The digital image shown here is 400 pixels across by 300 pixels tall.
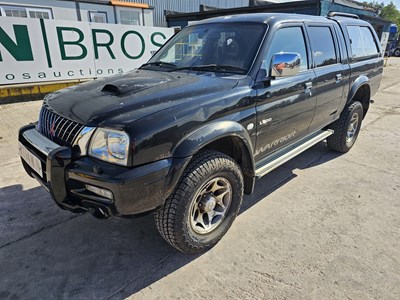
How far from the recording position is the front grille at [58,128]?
6.98ft

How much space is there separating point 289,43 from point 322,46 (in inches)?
30.6

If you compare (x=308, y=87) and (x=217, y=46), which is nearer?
(x=217, y=46)

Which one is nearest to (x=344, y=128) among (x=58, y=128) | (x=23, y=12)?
(x=58, y=128)

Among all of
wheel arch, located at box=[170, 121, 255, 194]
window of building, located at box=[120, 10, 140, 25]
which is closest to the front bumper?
wheel arch, located at box=[170, 121, 255, 194]

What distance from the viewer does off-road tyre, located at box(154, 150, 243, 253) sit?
2182 millimetres

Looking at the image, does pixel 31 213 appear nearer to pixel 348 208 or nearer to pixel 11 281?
pixel 11 281

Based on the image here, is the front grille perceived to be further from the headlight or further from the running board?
the running board

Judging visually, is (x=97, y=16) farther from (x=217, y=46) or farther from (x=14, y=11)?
(x=217, y=46)

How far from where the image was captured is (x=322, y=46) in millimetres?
3650

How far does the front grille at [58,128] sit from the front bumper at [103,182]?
0.28 feet

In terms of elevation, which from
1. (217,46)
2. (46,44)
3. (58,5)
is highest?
(58,5)

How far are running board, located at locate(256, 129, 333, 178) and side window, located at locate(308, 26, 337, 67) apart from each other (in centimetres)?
94

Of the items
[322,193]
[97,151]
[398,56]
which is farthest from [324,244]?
[398,56]

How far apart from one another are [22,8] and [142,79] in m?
13.3
